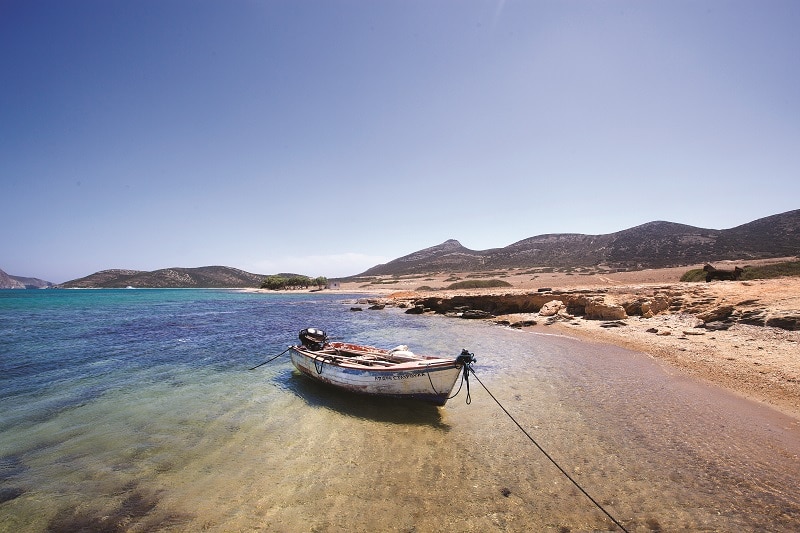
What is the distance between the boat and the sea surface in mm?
552

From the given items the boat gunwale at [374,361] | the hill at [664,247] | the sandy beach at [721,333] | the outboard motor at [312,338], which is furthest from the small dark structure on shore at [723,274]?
the hill at [664,247]

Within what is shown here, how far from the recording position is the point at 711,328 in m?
16.3

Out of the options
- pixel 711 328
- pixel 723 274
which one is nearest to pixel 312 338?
pixel 711 328

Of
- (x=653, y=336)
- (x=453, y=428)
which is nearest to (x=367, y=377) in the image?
(x=453, y=428)

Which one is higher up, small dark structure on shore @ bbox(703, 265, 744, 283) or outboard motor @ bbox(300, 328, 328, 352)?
small dark structure on shore @ bbox(703, 265, 744, 283)

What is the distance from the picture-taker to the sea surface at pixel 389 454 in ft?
18.0

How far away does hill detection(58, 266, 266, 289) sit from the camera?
557 feet

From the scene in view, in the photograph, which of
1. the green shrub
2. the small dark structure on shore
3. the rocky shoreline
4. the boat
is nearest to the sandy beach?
the rocky shoreline

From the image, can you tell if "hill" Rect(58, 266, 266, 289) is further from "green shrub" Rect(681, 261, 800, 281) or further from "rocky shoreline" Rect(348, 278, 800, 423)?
"green shrub" Rect(681, 261, 800, 281)

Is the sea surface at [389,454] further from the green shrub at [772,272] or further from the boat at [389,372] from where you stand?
the green shrub at [772,272]

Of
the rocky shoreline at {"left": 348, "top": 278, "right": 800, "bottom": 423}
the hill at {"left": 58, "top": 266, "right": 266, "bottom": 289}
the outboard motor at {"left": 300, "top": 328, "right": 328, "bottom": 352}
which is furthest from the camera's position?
the hill at {"left": 58, "top": 266, "right": 266, "bottom": 289}

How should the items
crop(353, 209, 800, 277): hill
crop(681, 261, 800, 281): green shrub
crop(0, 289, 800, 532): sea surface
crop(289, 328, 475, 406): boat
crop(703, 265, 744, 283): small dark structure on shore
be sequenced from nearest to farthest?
crop(0, 289, 800, 532): sea surface, crop(289, 328, 475, 406): boat, crop(681, 261, 800, 281): green shrub, crop(703, 265, 744, 283): small dark structure on shore, crop(353, 209, 800, 277): hill

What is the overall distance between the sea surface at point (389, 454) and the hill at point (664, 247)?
2490 inches

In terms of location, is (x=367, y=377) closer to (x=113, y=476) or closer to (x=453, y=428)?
(x=453, y=428)
